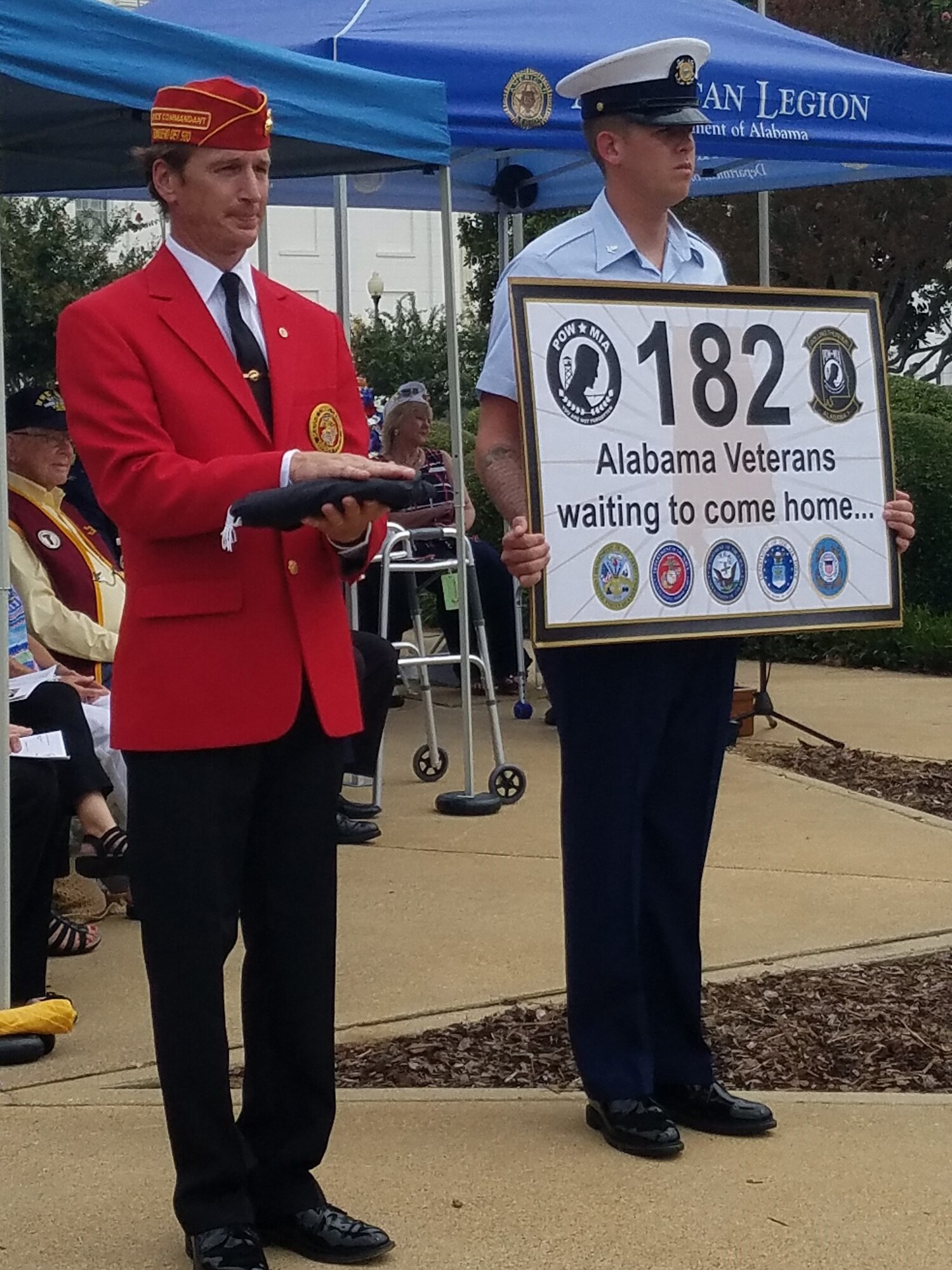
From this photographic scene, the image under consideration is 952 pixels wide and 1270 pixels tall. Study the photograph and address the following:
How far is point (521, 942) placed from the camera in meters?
5.47

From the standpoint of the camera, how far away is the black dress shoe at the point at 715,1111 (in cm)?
399

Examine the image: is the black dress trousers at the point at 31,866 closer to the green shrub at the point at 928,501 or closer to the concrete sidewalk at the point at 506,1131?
the concrete sidewalk at the point at 506,1131

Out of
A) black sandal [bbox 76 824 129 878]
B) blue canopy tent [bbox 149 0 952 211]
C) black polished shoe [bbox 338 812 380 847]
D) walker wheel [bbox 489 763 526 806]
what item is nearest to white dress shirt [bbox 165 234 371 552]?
black sandal [bbox 76 824 129 878]

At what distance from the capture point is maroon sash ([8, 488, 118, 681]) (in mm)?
6066

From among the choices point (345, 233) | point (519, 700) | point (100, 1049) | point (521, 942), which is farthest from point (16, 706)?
point (519, 700)

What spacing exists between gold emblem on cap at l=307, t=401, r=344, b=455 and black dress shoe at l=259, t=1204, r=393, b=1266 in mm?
1352

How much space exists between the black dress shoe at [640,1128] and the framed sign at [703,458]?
970mm

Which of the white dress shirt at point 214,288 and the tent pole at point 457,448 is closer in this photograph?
the white dress shirt at point 214,288

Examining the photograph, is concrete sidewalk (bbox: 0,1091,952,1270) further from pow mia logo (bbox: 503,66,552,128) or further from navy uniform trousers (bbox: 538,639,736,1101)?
pow mia logo (bbox: 503,66,552,128)

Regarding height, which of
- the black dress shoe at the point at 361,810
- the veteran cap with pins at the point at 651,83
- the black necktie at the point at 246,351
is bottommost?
the black dress shoe at the point at 361,810

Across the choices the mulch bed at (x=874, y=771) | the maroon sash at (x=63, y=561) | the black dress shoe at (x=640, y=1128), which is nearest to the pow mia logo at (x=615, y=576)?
the black dress shoe at (x=640, y=1128)

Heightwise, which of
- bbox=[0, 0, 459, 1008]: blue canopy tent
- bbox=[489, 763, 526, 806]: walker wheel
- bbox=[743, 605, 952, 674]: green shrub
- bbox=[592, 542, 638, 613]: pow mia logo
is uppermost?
bbox=[0, 0, 459, 1008]: blue canopy tent

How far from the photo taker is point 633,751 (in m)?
3.87

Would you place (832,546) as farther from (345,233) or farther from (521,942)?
(345,233)
